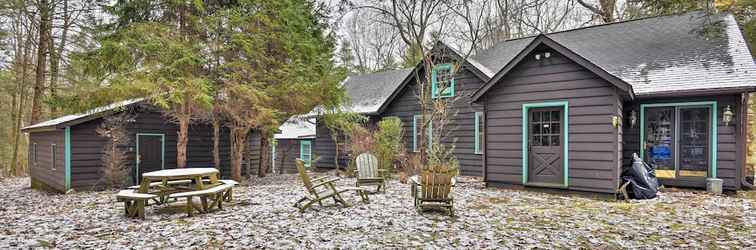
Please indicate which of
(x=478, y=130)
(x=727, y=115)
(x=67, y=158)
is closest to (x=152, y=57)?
(x=67, y=158)

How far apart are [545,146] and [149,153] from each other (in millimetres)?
10789

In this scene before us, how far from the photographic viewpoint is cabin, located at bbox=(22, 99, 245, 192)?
9914mm

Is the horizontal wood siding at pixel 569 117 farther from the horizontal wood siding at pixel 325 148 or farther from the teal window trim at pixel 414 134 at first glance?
the horizontal wood siding at pixel 325 148

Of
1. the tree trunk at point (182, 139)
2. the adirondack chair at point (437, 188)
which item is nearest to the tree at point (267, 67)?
the tree trunk at point (182, 139)

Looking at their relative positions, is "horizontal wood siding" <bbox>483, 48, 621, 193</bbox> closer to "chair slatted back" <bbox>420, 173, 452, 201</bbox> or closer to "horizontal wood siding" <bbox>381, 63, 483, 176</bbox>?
"horizontal wood siding" <bbox>381, 63, 483, 176</bbox>

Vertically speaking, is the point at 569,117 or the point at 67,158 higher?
the point at 569,117

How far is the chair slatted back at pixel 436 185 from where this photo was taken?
19.8 feet

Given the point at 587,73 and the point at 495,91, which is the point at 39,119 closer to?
the point at 495,91

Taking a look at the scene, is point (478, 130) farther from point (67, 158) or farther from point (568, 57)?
point (67, 158)

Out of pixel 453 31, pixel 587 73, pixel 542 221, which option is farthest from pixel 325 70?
pixel 542 221

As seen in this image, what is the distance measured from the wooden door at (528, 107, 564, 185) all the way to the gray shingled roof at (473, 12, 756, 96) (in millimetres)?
2068

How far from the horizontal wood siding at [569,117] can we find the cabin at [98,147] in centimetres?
883

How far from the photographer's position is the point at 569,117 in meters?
8.08

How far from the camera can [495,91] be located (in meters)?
9.08
